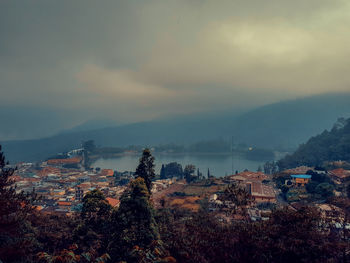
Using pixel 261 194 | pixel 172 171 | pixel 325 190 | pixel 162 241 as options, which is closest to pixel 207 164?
pixel 172 171

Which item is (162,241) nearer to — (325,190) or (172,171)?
(325,190)

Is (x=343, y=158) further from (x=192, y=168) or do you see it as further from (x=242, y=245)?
(x=242, y=245)

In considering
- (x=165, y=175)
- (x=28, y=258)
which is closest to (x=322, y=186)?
(x=28, y=258)

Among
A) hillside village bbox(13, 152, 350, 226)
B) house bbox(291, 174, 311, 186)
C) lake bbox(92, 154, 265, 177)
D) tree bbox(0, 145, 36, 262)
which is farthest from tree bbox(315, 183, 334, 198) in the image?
lake bbox(92, 154, 265, 177)

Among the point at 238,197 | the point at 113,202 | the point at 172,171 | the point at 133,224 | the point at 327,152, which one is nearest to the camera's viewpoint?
the point at 133,224

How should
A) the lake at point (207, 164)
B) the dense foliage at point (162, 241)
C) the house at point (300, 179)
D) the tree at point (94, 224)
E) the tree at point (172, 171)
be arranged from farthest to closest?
the lake at point (207, 164) < the tree at point (172, 171) < the house at point (300, 179) < the tree at point (94, 224) < the dense foliage at point (162, 241)

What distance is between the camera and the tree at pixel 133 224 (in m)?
8.11

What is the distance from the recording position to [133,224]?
884 centimetres

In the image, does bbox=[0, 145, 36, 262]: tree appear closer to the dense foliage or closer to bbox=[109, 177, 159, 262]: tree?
the dense foliage

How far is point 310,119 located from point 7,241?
215 metres

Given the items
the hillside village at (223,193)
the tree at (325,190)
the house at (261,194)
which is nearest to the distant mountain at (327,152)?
the hillside village at (223,193)

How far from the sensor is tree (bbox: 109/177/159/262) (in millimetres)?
8109

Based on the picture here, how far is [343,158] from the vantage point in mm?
41281

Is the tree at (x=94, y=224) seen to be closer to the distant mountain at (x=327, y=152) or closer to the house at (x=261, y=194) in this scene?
the house at (x=261, y=194)
